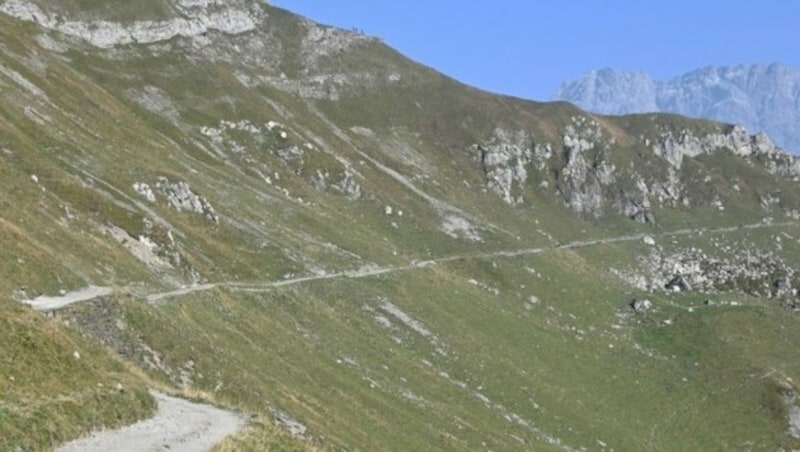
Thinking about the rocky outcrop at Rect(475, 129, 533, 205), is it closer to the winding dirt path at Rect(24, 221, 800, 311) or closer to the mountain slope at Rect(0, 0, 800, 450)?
the mountain slope at Rect(0, 0, 800, 450)

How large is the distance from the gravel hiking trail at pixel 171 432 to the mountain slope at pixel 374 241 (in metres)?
1.56

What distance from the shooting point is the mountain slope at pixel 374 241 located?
169 ft

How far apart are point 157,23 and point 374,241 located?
71.3 metres

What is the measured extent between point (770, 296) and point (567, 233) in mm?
38460

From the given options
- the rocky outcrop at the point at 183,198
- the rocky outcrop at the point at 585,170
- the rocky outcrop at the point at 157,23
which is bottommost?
the rocky outcrop at the point at 183,198

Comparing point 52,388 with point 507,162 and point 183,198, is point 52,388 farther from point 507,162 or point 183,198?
point 507,162

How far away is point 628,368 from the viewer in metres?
86.1

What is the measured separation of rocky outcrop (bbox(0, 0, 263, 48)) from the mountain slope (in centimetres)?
51

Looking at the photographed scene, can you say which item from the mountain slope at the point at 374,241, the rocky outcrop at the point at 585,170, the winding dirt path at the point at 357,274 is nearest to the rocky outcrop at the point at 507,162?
the mountain slope at the point at 374,241

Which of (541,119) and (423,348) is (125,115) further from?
(541,119)

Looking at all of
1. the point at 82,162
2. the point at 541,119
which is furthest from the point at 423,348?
the point at 541,119

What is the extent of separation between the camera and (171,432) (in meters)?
26.3

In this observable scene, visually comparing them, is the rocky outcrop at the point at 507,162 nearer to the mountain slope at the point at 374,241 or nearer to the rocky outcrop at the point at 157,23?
the mountain slope at the point at 374,241

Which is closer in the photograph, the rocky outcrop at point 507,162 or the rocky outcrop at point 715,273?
the rocky outcrop at point 715,273
